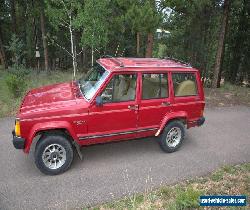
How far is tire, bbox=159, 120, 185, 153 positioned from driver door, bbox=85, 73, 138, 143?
2.91ft

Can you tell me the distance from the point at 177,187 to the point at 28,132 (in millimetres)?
3010

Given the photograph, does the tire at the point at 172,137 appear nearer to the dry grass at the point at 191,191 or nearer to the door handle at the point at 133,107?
the door handle at the point at 133,107

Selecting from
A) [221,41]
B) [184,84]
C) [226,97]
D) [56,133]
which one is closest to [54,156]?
[56,133]

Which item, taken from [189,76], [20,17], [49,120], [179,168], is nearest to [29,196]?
[49,120]

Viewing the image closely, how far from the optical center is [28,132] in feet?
17.2

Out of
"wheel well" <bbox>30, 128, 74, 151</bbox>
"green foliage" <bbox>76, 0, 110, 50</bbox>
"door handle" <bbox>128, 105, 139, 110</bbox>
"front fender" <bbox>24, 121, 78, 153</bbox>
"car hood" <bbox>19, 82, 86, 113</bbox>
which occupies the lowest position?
"wheel well" <bbox>30, 128, 74, 151</bbox>

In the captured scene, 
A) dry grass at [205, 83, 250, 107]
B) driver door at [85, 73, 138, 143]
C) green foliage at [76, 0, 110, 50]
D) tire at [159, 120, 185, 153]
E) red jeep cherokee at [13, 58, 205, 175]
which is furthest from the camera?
green foliage at [76, 0, 110, 50]

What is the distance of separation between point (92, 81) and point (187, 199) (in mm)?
3126

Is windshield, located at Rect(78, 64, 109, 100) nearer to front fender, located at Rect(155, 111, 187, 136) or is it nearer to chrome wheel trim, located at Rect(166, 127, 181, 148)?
front fender, located at Rect(155, 111, 187, 136)

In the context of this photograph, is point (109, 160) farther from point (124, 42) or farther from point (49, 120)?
point (124, 42)

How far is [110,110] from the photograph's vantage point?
5746mm

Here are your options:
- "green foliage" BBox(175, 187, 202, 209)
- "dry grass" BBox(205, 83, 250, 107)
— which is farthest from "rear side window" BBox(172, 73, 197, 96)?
"dry grass" BBox(205, 83, 250, 107)

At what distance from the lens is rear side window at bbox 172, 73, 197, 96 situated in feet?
21.2

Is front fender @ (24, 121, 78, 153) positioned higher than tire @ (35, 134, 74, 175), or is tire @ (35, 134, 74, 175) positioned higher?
front fender @ (24, 121, 78, 153)
